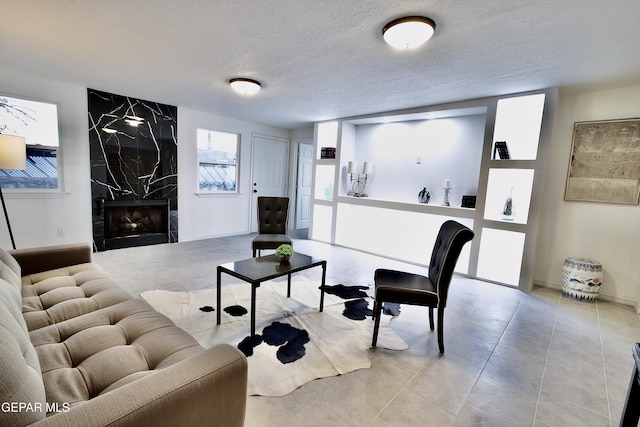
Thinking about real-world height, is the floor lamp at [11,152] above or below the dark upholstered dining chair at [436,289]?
above

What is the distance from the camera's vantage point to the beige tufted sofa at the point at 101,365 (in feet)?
2.61

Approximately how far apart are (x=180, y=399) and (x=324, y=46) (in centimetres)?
263

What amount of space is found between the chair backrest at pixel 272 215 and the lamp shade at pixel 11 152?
253 cm

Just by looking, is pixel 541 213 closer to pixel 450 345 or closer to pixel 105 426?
pixel 450 345

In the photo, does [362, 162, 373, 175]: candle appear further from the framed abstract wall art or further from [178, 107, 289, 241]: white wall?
the framed abstract wall art

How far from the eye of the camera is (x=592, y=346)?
2377mm

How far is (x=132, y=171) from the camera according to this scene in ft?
15.3

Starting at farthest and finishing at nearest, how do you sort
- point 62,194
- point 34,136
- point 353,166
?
point 353,166 → point 62,194 → point 34,136

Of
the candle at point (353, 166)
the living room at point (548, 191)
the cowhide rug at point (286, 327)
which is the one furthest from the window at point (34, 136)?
the candle at point (353, 166)

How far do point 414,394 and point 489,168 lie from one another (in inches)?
122

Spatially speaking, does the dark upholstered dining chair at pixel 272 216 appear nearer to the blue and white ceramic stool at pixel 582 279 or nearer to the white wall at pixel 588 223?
the white wall at pixel 588 223

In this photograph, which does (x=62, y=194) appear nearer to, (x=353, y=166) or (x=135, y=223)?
(x=135, y=223)

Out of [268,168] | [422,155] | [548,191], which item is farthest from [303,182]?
[548,191]

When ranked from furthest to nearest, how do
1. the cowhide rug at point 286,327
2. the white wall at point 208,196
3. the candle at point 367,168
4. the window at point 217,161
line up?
the window at point 217,161, the white wall at point 208,196, the candle at point 367,168, the cowhide rug at point 286,327
